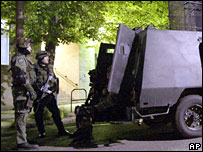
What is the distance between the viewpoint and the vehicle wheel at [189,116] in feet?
13.6

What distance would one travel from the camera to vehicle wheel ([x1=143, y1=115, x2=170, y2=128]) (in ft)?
14.9

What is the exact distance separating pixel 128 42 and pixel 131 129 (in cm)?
231

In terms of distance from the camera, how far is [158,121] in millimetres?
4984

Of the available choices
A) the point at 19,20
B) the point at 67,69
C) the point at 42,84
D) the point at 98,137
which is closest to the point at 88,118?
the point at 98,137

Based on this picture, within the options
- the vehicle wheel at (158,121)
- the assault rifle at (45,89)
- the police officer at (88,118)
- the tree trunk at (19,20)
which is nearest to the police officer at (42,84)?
the assault rifle at (45,89)

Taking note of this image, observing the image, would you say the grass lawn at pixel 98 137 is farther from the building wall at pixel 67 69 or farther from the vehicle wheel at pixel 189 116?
the building wall at pixel 67 69

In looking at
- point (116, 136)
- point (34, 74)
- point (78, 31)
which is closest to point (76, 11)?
point (78, 31)

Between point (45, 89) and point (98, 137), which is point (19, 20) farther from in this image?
point (98, 137)

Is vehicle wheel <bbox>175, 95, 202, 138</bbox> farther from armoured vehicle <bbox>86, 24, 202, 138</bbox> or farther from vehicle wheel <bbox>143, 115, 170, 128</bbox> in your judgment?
vehicle wheel <bbox>143, 115, 170, 128</bbox>

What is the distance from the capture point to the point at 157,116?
14.6 feet

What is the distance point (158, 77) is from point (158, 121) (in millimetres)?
1411

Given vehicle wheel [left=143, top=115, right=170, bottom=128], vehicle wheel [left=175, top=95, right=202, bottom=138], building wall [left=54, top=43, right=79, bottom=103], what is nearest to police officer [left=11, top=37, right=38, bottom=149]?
vehicle wheel [left=143, top=115, right=170, bottom=128]

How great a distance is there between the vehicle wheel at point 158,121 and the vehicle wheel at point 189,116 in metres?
0.36

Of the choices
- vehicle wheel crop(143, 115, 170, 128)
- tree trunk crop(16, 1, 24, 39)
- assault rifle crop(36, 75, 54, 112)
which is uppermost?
tree trunk crop(16, 1, 24, 39)
